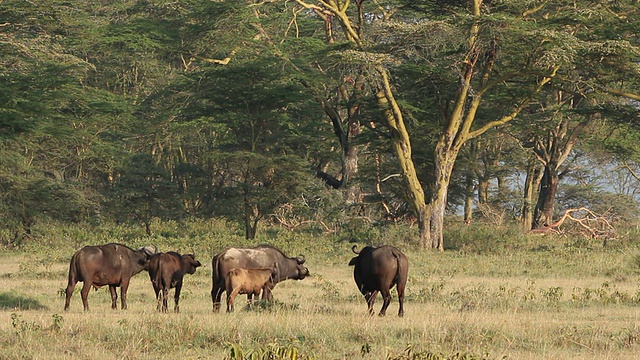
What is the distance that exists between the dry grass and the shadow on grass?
0.02 m

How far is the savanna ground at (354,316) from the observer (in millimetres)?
10391

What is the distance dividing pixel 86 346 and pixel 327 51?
65.0 ft

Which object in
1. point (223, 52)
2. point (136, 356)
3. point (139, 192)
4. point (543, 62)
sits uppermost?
point (223, 52)

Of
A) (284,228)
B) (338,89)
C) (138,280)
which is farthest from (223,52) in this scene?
(138,280)

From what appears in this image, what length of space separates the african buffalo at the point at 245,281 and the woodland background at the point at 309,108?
12.7 m

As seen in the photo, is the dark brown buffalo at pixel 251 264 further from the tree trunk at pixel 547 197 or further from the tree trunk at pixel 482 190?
the tree trunk at pixel 482 190

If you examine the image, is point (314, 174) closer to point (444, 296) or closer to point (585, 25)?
point (585, 25)

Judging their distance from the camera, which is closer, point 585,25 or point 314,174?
point 585,25

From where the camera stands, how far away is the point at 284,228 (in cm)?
3688

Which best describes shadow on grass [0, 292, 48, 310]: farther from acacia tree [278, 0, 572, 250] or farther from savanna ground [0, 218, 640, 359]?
acacia tree [278, 0, 572, 250]

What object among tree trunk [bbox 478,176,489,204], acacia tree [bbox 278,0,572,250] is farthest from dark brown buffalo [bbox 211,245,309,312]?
tree trunk [bbox 478,176,489,204]

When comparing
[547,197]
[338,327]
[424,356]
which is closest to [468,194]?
[547,197]

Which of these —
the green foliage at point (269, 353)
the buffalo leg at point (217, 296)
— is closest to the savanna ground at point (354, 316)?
the green foliage at point (269, 353)

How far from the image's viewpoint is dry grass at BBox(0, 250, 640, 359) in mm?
10352
